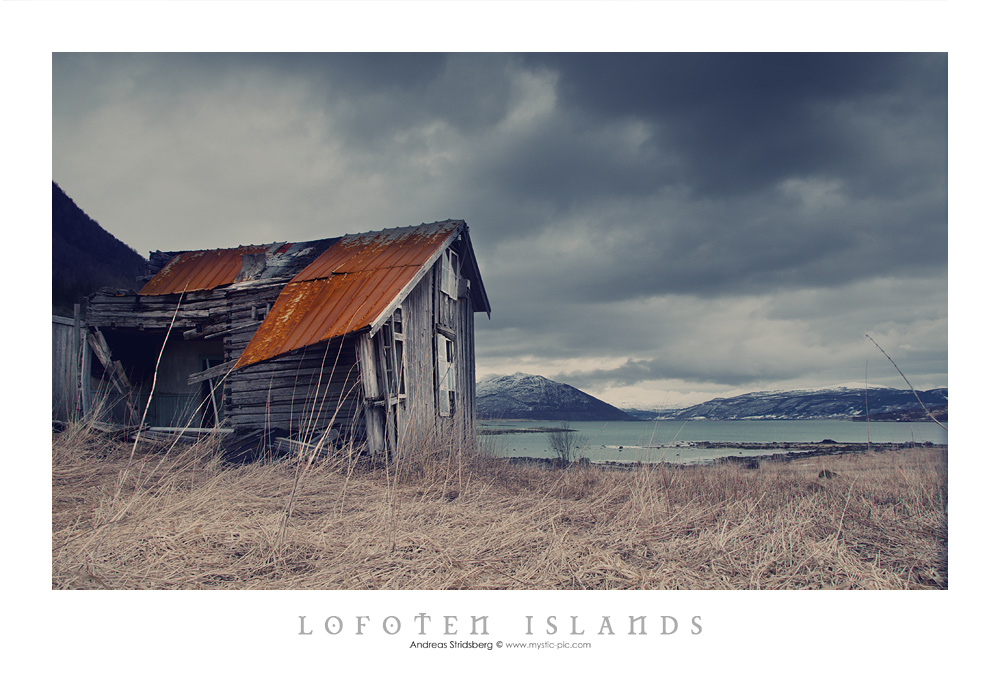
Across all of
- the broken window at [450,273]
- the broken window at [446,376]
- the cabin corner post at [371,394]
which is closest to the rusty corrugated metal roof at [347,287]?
the cabin corner post at [371,394]

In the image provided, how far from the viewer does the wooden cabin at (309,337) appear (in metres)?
7.21

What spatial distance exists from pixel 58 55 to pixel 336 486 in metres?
4.47

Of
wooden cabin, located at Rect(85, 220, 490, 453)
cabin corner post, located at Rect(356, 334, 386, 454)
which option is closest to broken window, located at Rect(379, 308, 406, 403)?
wooden cabin, located at Rect(85, 220, 490, 453)

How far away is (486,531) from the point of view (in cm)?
405

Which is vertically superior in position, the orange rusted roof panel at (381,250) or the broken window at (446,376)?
the orange rusted roof panel at (381,250)

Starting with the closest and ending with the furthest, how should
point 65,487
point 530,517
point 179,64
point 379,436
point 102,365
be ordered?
point 179,64
point 530,517
point 65,487
point 379,436
point 102,365

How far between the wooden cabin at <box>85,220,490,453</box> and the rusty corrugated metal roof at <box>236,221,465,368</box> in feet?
0.09

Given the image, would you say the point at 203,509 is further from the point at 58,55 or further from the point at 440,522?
the point at 58,55

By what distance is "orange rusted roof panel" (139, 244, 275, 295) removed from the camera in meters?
9.56

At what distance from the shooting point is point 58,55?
3.38 m

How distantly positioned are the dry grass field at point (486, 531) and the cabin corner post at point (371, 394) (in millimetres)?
1042

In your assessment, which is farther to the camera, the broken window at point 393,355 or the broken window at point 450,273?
the broken window at point 450,273

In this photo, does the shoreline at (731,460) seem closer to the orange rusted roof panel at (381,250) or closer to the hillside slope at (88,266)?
the orange rusted roof panel at (381,250)

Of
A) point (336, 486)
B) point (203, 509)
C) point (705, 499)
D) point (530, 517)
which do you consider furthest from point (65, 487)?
point (705, 499)
